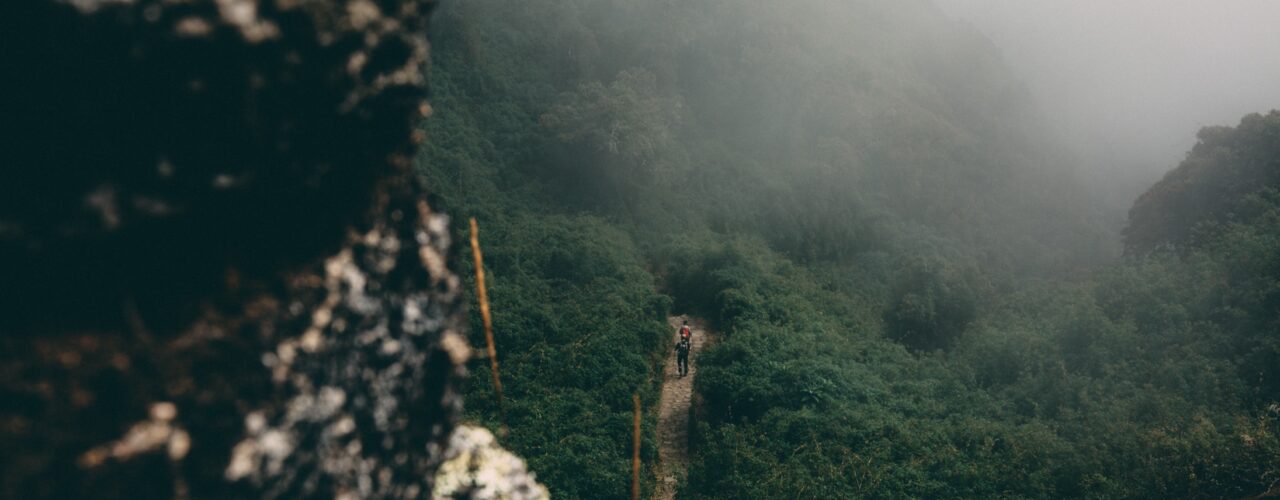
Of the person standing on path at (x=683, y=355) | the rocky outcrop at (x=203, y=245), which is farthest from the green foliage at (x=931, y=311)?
the rocky outcrop at (x=203, y=245)

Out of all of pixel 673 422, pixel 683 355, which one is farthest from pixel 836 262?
pixel 673 422

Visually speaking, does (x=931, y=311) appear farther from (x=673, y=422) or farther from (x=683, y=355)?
(x=673, y=422)

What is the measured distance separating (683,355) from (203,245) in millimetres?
14928

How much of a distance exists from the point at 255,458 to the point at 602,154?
2569 cm

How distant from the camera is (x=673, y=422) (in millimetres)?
14906

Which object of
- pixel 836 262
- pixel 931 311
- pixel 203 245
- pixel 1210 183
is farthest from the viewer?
pixel 836 262

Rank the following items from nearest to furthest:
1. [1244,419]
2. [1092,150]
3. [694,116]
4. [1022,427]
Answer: [1244,419] → [1022,427] → [694,116] → [1092,150]

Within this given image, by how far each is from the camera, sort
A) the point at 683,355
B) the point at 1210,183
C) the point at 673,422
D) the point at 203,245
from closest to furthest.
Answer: the point at 203,245 < the point at 673,422 < the point at 683,355 < the point at 1210,183

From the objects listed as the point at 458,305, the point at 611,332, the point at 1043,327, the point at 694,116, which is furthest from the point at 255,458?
the point at 694,116

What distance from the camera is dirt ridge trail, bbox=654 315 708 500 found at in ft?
42.0

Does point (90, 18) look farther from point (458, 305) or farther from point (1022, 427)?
point (1022, 427)

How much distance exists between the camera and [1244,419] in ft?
39.0

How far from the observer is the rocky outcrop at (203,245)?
176 cm

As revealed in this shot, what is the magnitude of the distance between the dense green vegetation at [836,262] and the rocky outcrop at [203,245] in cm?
887
